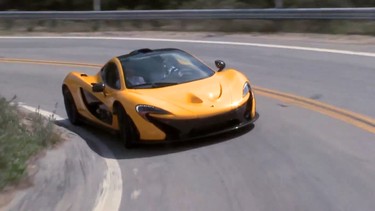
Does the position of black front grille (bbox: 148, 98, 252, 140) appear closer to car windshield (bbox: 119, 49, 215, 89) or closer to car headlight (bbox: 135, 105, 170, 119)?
car headlight (bbox: 135, 105, 170, 119)

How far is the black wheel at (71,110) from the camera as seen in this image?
12.1 metres

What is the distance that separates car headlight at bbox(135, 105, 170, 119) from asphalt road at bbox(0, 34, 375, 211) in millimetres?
538

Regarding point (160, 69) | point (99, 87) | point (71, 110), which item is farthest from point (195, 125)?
point (71, 110)

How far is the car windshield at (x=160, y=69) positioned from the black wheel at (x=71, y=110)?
1460mm

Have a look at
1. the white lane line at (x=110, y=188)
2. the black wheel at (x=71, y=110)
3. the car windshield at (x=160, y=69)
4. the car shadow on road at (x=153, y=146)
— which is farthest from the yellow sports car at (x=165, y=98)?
the white lane line at (x=110, y=188)

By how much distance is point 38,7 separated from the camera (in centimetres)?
3712

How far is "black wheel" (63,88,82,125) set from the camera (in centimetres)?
1208

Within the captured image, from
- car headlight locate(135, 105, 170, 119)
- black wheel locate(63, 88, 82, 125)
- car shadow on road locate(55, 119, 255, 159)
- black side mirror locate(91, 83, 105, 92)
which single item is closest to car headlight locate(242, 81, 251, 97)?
car shadow on road locate(55, 119, 255, 159)

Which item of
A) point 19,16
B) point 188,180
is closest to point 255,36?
point 19,16

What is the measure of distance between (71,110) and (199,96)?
10.9 ft

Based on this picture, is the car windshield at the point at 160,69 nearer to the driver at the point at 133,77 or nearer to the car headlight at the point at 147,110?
the driver at the point at 133,77

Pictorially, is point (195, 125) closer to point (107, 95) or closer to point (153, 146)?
point (153, 146)

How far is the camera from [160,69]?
10.6m

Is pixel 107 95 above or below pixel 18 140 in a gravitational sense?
below
